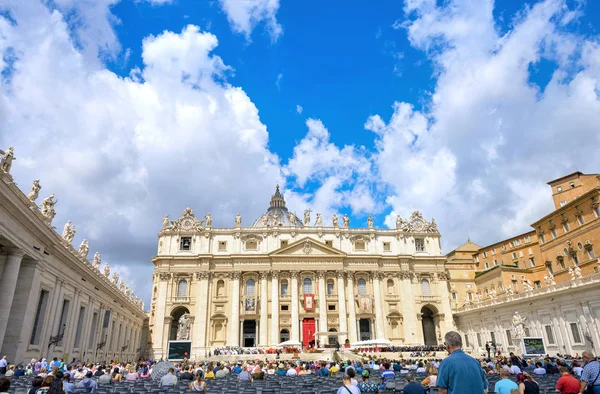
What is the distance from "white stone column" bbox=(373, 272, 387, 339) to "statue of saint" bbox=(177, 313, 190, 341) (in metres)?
28.7

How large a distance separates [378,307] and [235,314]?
2207 cm

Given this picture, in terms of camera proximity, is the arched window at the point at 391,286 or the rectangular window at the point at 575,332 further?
the arched window at the point at 391,286

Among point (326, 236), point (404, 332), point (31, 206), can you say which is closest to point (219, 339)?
point (326, 236)

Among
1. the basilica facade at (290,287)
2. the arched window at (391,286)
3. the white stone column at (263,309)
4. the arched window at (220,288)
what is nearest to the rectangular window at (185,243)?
the basilica facade at (290,287)

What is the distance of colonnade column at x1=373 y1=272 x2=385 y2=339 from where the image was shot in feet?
197

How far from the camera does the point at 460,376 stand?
5.07 m

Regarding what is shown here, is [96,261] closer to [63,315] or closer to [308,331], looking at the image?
[63,315]

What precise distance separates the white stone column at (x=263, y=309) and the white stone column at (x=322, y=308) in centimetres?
Answer: 810

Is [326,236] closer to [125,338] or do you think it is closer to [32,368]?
[125,338]

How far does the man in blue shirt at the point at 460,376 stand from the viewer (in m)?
5.04

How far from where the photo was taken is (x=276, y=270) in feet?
201

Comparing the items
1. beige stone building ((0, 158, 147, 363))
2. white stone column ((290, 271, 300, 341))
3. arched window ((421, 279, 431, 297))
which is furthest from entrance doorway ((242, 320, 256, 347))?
arched window ((421, 279, 431, 297))

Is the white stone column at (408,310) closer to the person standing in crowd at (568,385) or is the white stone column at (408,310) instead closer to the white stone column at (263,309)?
the white stone column at (263,309)

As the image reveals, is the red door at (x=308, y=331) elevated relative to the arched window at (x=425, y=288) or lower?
lower
